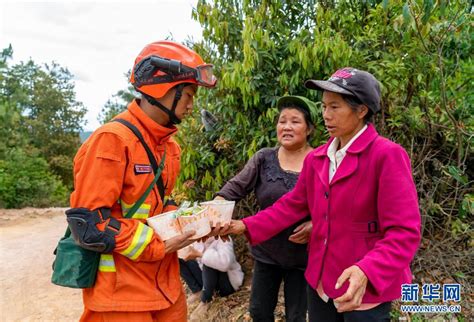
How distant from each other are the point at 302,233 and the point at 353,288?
0.91 meters

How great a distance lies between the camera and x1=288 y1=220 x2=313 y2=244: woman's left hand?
2457 mm

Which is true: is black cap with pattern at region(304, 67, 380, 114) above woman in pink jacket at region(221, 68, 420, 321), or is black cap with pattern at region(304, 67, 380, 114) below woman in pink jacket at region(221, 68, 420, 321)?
above

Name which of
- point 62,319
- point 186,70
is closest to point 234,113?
point 186,70

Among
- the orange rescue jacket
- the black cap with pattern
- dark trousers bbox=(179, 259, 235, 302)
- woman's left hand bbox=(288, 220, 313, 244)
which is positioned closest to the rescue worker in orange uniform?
the orange rescue jacket

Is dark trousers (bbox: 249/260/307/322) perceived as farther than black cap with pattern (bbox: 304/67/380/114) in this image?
Yes

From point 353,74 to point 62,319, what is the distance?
163 inches

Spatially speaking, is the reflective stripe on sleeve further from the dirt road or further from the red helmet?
the dirt road

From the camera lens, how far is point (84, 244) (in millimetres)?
1747

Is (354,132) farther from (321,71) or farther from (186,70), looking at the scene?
(321,71)

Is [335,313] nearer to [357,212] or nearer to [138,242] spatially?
[357,212]

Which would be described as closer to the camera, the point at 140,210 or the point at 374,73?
the point at 140,210

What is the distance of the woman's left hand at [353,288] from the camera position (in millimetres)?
1553

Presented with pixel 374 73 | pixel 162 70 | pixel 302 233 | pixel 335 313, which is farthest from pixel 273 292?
pixel 374 73

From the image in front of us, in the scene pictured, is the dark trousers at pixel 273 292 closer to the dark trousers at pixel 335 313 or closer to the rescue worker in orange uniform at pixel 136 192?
the dark trousers at pixel 335 313
